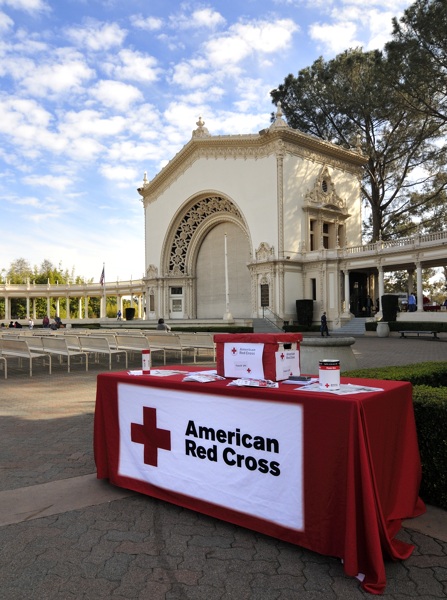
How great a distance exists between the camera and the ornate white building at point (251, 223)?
33.8m

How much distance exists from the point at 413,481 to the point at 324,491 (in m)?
1.01

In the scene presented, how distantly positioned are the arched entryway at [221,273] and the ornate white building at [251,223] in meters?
A: 0.09

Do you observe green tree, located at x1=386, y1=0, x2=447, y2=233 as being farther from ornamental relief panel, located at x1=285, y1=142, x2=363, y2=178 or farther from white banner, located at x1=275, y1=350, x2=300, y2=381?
white banner, located at x1=275, y1=350, x2=300, y2=381

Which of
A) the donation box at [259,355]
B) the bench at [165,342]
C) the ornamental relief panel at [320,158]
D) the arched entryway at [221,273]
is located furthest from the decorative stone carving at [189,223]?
the donation box at [259,355]

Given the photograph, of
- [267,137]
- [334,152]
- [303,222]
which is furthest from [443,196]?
[267,137]

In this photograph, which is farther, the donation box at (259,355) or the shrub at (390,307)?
the shrub at (390,307)

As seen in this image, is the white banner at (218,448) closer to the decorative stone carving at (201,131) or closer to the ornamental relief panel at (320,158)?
the ornamental relief panel at (320,158)

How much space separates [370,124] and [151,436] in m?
41.0

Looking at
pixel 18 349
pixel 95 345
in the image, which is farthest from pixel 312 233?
pixel 18 349

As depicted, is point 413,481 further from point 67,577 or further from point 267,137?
point 267,137

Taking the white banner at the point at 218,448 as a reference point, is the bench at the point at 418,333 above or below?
below

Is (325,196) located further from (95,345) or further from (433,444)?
(433,444)

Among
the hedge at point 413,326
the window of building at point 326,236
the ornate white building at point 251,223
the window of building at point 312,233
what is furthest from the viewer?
the window of building at point 326,236

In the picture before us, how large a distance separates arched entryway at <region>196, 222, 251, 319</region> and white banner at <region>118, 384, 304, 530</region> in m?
35.5
